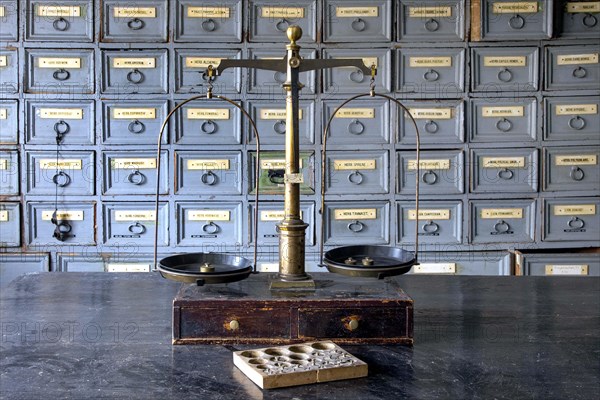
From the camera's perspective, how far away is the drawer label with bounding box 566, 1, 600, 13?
11.7ft

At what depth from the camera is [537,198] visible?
363cm

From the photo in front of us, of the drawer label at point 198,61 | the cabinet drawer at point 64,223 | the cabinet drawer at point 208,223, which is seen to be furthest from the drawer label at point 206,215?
the drawer label at point 198,61

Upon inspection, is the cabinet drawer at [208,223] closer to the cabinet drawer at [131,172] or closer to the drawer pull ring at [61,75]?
the cabinet drawer at [131,172]

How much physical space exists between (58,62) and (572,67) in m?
2.68

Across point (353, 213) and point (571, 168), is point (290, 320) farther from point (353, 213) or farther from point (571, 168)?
point (571, 168)

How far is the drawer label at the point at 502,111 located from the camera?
11.8 ft

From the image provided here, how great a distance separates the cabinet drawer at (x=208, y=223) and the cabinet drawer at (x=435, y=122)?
3.13ft

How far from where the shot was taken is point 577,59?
359cm

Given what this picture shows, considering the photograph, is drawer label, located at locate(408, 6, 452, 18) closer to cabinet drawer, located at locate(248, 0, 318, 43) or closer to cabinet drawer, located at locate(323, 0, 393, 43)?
cabinet drawer, located at locate(323, 0, 393, 43)

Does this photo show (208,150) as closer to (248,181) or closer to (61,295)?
(248,181)

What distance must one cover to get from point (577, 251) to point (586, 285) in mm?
1982

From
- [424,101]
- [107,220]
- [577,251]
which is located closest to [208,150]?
[107,220]

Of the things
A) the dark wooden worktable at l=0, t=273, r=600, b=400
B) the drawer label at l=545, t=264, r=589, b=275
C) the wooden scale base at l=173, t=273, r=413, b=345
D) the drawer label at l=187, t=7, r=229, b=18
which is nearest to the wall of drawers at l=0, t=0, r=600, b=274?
the drawer label at l=187, t=7, r=229, b=18

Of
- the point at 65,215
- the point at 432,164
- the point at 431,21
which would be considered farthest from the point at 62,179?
the point at 431,21
